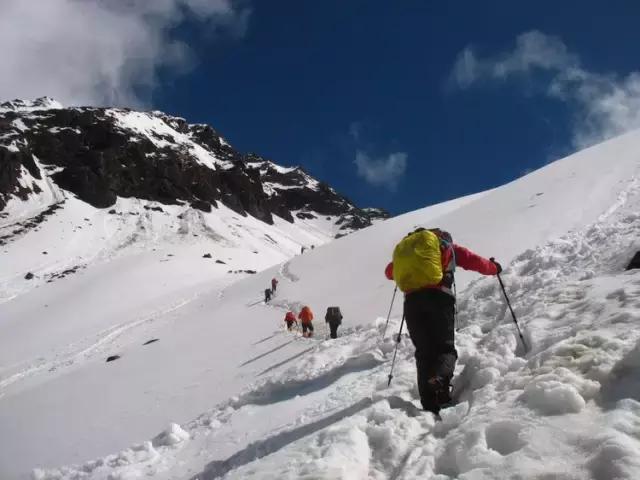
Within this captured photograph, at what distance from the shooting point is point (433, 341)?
5395 millimetres

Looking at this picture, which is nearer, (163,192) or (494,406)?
(494,406)

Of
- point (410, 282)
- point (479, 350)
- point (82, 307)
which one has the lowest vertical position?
point (479, 350)

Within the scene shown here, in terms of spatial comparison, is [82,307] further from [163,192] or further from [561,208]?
[163,192]

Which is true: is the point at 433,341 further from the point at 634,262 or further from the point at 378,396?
the point at 634,262

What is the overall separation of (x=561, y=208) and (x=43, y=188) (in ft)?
293

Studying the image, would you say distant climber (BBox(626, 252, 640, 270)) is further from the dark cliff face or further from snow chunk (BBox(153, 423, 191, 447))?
the dark cliff face

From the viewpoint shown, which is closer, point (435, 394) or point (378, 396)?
point (435, 394)

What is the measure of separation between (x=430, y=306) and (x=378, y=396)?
1213 mm

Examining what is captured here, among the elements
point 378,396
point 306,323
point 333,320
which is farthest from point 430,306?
point 306,323

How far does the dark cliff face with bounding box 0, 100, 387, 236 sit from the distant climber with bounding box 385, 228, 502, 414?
90.0m

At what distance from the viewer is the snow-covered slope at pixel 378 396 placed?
3896 mm

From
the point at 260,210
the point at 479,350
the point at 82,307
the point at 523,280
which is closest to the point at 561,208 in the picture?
the point at 523,280

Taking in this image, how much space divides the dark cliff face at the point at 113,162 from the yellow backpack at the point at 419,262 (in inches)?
3540

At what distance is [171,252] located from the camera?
6919 cm
